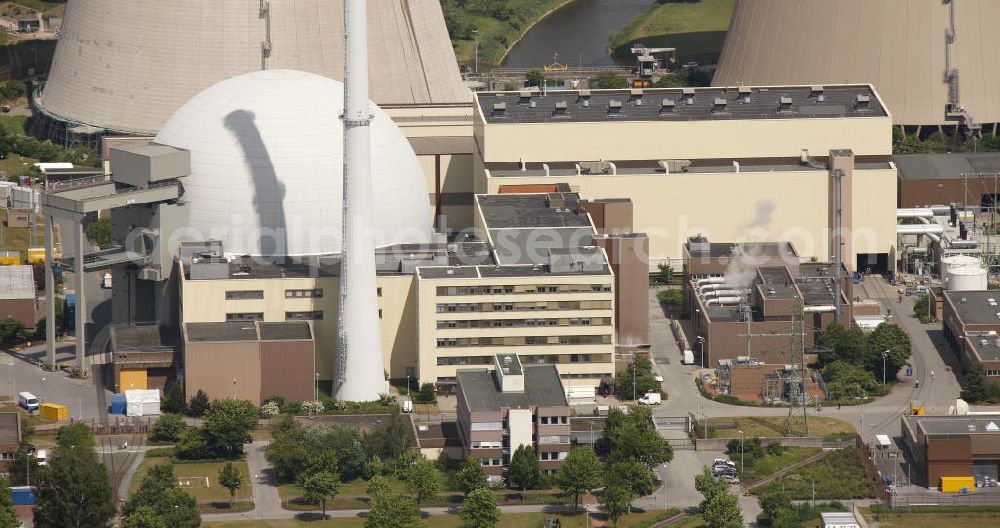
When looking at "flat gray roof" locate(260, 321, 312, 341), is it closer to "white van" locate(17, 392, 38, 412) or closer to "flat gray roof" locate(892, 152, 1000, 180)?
"white van" locate(17, 392, 38, 412)

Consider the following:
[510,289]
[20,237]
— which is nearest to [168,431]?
[510,289]

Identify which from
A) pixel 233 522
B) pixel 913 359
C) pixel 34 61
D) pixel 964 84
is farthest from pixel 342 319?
pixel 34 61

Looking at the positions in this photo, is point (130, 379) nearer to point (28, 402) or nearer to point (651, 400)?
point (28, 402)

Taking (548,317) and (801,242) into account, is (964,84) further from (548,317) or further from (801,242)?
(548,317)

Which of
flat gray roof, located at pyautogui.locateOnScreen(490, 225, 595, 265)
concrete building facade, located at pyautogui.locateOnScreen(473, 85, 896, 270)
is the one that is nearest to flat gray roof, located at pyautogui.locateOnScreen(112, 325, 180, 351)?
flat gray roof, located at pyautogui.locateOnScreen(490, 225, 595, 265)

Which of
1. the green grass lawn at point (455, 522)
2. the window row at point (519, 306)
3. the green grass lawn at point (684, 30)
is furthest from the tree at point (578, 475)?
the green grass lawn at point (684, 30)

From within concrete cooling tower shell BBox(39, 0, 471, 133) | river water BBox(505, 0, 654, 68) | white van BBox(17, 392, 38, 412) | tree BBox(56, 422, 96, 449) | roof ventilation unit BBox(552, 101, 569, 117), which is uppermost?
river water BBox(505, 0, 654, 68)
